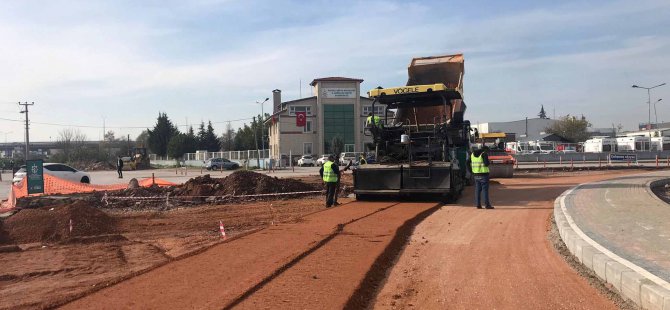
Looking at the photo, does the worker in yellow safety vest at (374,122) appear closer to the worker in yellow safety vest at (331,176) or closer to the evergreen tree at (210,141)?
the worker in yellow safety vest at (331,176)

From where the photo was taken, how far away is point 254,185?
65.9 ft

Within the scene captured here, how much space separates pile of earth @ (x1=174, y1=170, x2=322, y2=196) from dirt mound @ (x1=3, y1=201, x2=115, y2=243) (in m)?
5.81

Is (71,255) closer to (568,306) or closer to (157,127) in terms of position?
(568,306)

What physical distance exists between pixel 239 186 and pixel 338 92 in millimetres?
49907

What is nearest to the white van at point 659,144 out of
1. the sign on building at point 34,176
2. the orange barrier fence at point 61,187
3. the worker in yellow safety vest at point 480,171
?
the worker in yellow safety vest at point 480,171

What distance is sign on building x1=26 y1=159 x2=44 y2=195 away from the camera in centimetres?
2014

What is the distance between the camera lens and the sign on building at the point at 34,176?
20141 mm

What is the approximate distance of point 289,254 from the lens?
743 centimetres

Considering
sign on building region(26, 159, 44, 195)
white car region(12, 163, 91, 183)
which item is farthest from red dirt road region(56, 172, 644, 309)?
white car region(12, 163, 91, 183)

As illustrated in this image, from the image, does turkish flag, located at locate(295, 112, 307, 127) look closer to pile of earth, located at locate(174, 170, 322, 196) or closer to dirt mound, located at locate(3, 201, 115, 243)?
pile of earth, located at locate(174, 170, 322, 196)

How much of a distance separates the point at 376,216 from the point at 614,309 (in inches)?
263

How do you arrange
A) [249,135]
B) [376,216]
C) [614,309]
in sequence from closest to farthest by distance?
1. [614,309]
2. [376,216]
3. [249,135]

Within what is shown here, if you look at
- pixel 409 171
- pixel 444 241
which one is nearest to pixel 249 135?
pixel 409 171

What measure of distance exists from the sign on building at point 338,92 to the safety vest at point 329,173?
53.8 metres
